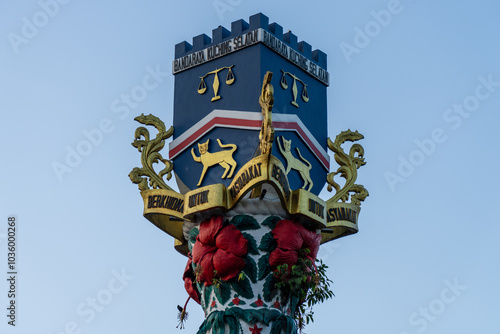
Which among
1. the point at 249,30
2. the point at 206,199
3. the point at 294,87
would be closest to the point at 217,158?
the point at 206,199

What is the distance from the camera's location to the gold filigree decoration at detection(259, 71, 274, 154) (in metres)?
22.8

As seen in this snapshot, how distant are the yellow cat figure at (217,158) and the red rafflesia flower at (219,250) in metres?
1.09

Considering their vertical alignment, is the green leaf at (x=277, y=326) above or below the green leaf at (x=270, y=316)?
below

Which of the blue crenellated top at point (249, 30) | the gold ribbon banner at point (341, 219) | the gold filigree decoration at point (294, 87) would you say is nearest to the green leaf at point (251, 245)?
the gold ribbon banner at point (341, 219)

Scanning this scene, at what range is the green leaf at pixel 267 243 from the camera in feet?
77.1

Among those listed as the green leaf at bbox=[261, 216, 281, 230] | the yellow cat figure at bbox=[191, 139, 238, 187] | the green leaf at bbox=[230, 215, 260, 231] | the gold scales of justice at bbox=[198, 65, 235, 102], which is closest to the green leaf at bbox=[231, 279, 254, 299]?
the green leaf at bbox=[230, 215, 260, 231]

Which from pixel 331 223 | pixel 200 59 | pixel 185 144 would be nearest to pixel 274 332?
pixel 331 223

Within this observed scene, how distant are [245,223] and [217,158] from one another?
1662 mm

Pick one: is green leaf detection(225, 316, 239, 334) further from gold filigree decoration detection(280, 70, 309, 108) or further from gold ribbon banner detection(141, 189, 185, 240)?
gold filigree decoration detection(280, 70, 309, 108)

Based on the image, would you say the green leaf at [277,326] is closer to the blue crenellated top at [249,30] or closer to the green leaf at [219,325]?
the green leaf at [219,325]

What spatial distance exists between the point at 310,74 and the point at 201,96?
244 cm

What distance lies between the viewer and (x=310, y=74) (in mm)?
25828

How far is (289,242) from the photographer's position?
77.3 feet

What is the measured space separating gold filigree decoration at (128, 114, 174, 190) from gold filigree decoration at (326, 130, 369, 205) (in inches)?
138
